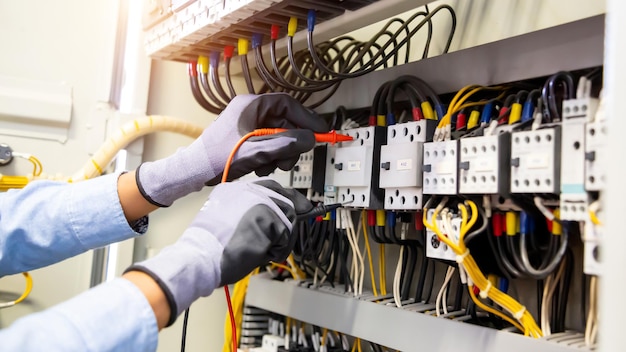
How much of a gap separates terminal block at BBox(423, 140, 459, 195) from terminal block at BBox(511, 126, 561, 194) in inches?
4.6

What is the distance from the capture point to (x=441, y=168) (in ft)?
3.35

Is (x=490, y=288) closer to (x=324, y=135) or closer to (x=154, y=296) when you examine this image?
(x=324, y=135)

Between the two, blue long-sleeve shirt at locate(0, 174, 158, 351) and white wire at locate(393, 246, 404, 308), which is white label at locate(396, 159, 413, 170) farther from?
blue long-sleeve shirt at locate(0, 174, 158, 351)

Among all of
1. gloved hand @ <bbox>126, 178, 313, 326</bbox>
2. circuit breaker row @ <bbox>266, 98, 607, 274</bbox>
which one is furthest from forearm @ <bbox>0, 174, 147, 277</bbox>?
circuit breaker row @ <bbox>266, 98, 607, 274</bbox>

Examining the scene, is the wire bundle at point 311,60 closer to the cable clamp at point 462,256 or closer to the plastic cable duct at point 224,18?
the plastic cable duct at point 224,18

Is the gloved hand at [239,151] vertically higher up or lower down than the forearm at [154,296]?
higher up

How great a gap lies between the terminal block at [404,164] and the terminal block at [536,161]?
21 centimetres

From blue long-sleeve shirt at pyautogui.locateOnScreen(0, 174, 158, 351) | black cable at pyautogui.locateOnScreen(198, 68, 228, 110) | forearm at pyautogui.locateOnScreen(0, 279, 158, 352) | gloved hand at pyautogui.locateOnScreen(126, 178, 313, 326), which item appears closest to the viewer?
forearm at pyautogui.locateOnScreen(0, 279, 158, 352)

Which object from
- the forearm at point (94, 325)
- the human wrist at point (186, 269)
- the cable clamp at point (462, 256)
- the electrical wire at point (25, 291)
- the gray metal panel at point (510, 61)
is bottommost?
the electrical wire at point (25, 291)

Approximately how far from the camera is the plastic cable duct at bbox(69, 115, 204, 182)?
5.22ft

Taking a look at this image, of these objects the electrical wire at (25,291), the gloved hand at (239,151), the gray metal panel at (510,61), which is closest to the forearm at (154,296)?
the gloved hand at (239,151)

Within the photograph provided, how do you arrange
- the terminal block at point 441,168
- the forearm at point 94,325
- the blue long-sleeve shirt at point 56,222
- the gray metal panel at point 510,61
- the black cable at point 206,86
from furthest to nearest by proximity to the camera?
the black cable at point 206,86
the blue long-sleeve shirt at point 56,222
the terminal block at point 441,168
the gray metal panel at point 510,61
the forearm at point 94,325

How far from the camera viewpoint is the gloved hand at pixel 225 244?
79 cm

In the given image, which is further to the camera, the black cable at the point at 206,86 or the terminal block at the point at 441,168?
the black cable at the point at 206,86
